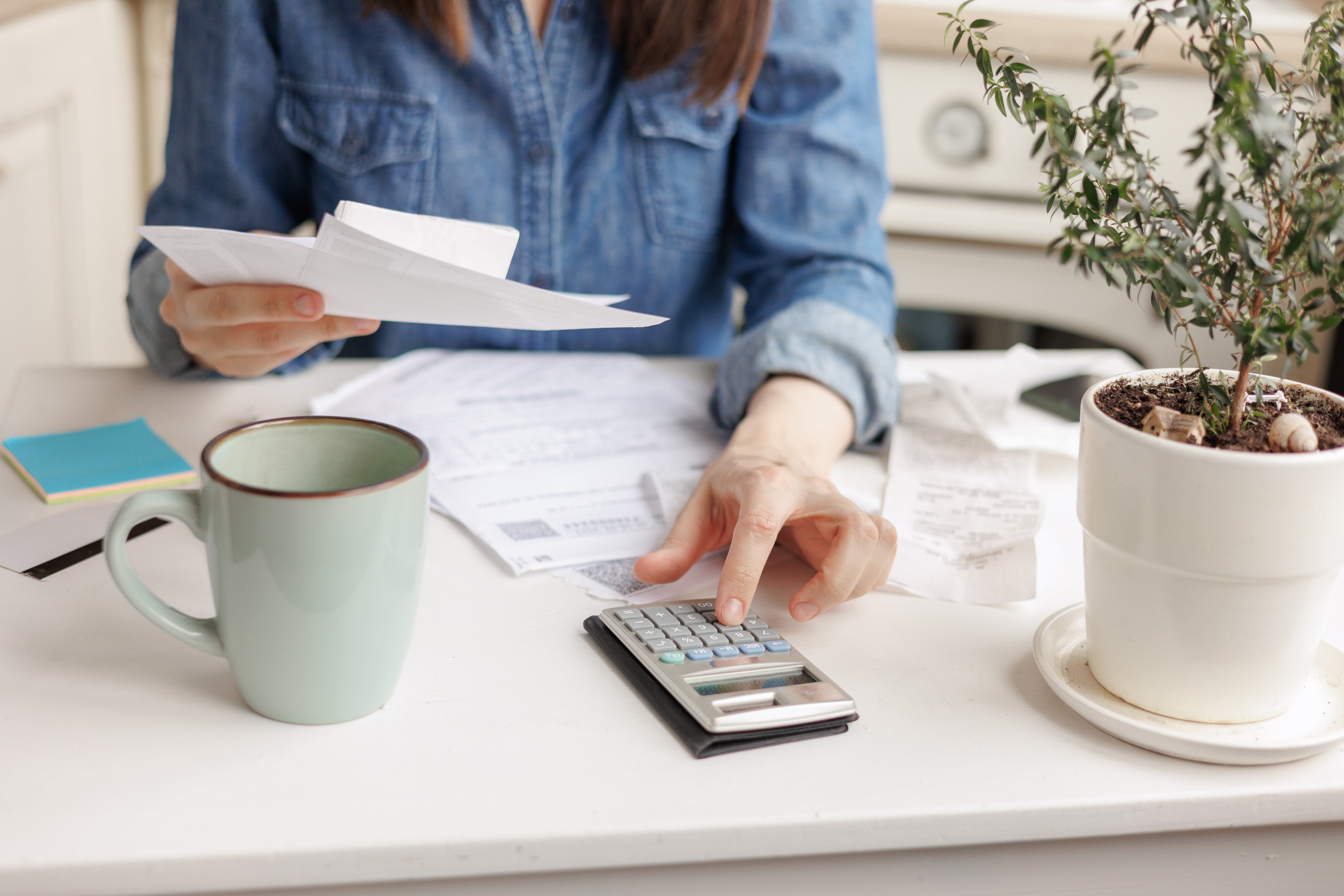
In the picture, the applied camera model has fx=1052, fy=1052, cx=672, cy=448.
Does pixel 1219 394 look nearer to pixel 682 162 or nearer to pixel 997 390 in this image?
pixel 997 390

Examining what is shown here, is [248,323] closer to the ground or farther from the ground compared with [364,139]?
closer to the ground

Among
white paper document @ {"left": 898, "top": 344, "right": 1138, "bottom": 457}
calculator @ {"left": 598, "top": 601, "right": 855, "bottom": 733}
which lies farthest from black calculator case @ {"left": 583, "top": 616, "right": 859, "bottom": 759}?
white paper document @ {"left": 898, "top": 344, "right": 1138, "bottom": 457}

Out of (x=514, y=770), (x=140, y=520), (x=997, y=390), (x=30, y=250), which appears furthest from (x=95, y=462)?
(x=30, y=250)

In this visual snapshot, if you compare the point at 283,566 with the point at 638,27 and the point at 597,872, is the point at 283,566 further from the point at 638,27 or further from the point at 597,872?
the point at 638,27

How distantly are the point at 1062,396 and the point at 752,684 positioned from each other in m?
0.50

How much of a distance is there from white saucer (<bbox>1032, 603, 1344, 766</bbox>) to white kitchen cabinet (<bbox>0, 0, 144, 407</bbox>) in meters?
1.33

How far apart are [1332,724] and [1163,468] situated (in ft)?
0.46

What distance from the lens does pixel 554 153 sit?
90 cm

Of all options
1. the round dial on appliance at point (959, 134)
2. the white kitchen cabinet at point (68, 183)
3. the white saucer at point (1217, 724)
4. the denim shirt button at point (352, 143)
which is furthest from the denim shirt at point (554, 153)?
the round dial on appliance at point (959, 134)

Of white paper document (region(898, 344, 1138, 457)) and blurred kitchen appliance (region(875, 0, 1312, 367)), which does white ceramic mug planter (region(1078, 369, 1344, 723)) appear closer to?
white paper document (region(898, 344, 1138, 457))

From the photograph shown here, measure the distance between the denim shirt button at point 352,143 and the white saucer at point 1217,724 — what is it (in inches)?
26.3

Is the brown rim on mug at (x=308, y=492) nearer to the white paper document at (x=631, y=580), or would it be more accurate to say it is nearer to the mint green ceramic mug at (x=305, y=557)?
the mint green ceramic mug at (x=305, y=557)

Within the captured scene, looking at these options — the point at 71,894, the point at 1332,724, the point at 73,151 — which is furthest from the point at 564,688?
the point at 73,151

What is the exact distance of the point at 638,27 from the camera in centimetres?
86
